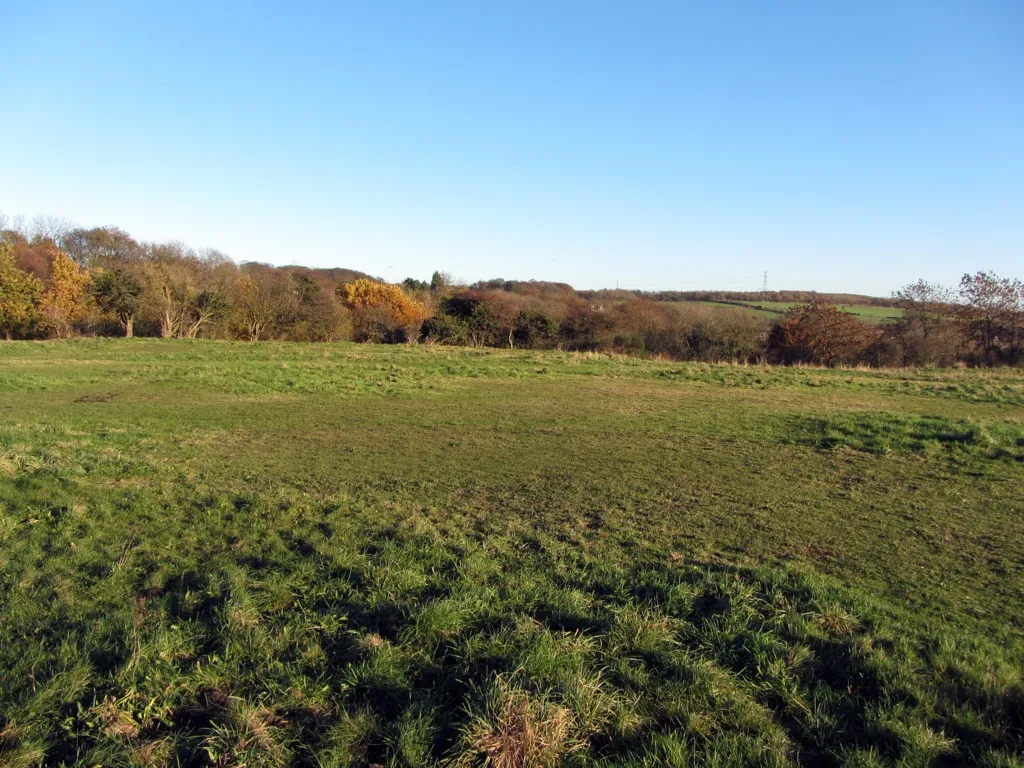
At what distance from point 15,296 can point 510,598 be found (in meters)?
Answer: 46.0

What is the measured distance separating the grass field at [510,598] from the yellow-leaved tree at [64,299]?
36.8 meters

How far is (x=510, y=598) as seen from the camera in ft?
14.5

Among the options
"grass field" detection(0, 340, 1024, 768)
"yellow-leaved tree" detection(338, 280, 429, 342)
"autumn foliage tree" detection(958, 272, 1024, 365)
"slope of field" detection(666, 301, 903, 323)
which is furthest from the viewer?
"yellow-leaved tree" detection(338, 280, 429, 342)

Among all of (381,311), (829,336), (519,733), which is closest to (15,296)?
(381,311)

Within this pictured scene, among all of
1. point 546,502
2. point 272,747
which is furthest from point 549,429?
point 272,747

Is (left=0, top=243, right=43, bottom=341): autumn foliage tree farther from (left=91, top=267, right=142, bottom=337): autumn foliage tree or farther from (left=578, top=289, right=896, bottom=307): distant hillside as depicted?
(left=578, top=289, right=896, bottom=307): distant hillside

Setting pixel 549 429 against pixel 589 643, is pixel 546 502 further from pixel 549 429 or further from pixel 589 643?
pixel 549 429

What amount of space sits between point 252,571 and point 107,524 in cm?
226

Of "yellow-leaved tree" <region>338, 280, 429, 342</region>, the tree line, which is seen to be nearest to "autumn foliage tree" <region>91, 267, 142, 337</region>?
the tree line

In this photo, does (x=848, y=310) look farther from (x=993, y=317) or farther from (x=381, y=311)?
(x=381, y=311)

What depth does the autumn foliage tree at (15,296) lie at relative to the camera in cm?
3772

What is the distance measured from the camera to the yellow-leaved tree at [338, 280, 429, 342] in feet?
161

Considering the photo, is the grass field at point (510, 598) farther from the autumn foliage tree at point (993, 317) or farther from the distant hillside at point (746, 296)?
the distant hillside at point (746, 296)

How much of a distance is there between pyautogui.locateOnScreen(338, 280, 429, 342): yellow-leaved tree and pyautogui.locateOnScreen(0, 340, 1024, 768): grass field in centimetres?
3826
